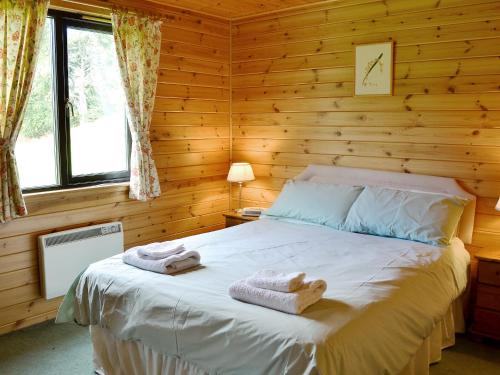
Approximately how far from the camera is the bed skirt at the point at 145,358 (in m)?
2.22


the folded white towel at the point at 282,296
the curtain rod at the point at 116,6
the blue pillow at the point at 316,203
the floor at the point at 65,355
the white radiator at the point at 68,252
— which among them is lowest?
the floor at the point at 65,355

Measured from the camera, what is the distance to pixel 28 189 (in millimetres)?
3312

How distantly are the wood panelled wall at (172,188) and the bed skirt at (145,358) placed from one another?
948 mm

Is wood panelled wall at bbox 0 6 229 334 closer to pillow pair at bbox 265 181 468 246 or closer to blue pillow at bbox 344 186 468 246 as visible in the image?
pillow pair at bbox 265 181 468 246

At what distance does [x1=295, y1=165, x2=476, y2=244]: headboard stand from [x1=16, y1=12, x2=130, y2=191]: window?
158 cm

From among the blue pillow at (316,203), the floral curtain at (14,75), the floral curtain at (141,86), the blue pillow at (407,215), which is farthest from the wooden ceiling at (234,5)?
the blue pillow at (407,215)

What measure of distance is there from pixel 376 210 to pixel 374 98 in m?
0.96

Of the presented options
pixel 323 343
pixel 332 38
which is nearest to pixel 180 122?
pixel 332 38

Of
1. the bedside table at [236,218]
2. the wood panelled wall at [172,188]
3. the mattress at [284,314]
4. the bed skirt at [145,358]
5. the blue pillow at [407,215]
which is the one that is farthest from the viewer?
the bedside table at [236,218]

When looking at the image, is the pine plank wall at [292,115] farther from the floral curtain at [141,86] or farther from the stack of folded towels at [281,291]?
the stack of folded towels at [281,291]

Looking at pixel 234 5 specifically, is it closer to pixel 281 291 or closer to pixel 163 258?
pixel 163 258

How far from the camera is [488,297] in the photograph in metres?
3.05

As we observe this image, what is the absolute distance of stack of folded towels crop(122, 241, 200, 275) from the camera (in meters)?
2.51

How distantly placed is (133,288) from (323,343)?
40.1 inches
